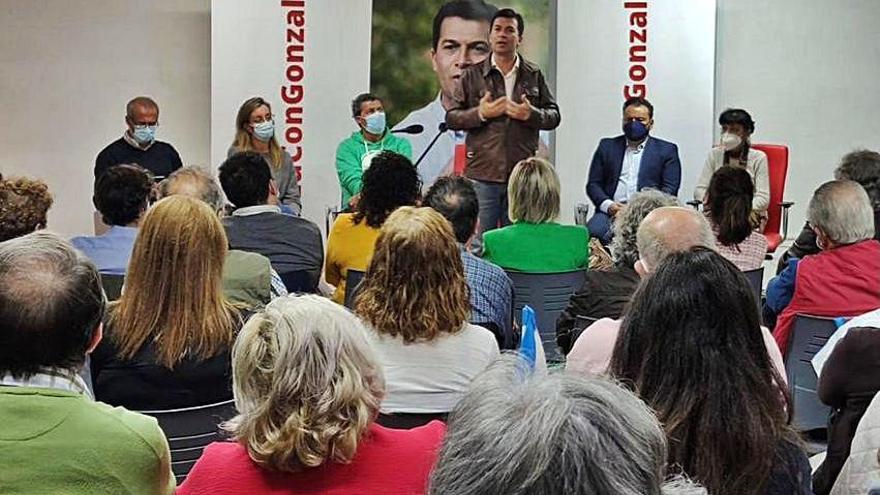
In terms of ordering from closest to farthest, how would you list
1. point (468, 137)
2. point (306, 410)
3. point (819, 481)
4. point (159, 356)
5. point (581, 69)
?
point (306, 410)
point (159, 356)
point (819, 481)
point (468, 137)
point (581, 69)

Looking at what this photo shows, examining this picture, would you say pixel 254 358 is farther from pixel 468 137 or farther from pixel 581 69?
pixel 581 69

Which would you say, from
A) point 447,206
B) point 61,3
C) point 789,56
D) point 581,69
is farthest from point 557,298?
point 61,3

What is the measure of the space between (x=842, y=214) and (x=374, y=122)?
3863 millimetres

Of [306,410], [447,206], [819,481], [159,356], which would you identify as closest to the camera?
[306,410]

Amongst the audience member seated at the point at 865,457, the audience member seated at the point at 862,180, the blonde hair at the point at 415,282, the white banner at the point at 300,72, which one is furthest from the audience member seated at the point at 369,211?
the white banner at the point at 300,72

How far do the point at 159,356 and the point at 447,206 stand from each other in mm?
1996

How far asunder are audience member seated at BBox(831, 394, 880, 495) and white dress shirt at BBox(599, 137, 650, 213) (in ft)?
16.2

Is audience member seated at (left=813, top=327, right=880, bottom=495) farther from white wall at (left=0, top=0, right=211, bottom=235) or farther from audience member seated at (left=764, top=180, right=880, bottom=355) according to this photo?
white wall at (left=0, top=0, right=211, bottom=235)

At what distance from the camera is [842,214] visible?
A: 13.2 ft

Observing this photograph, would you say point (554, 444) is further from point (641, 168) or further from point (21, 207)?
point (641, 168)

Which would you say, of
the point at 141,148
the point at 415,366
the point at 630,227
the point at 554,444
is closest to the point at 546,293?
the point at 630,227

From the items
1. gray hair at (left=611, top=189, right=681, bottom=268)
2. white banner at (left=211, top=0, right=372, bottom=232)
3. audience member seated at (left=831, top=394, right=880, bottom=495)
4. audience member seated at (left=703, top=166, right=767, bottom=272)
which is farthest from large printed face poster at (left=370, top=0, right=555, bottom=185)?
audience member seated at (left=831, top=394, right=880, bottom=495)

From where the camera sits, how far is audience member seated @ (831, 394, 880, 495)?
8.02 ft

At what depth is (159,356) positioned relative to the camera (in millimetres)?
2717
